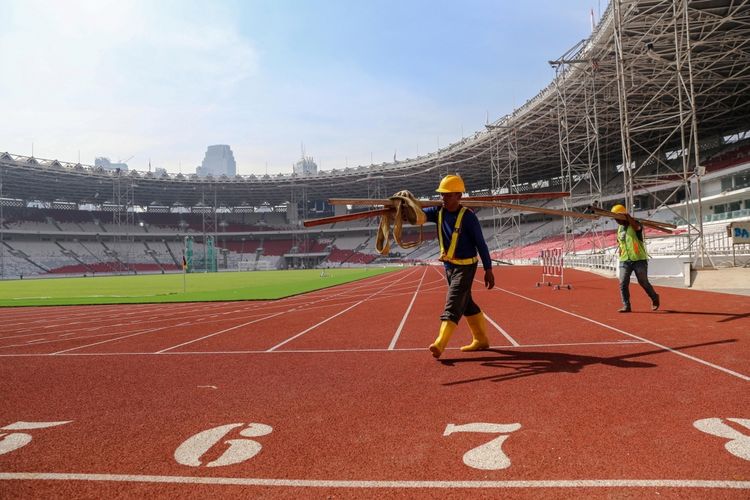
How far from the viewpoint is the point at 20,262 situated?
61594mm

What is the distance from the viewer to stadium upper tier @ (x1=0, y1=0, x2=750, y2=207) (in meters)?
22.4

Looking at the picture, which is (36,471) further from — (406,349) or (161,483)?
(406,349)

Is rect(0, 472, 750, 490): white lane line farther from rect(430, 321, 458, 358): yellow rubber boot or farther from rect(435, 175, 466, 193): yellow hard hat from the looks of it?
rect(435, 175, 466, 193): yellow hard hat

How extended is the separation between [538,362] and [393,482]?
320 centimetres

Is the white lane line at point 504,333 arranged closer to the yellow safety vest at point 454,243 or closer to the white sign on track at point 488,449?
the yellow safety vest at point 454,243

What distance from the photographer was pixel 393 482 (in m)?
2.33

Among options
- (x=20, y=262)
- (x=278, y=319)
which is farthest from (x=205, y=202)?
(x=278, y=319)

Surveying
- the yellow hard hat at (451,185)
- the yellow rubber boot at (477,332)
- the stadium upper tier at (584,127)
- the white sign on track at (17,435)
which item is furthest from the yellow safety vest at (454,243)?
the stadium upper tier at (584,127)

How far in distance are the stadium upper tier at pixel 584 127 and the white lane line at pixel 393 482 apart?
20.0m

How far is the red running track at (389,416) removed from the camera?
2355 millimetres

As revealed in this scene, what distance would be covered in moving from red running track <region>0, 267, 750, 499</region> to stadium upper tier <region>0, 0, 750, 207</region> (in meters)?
17.7

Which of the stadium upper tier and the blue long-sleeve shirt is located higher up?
the stadium upper tier

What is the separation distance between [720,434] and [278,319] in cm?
852

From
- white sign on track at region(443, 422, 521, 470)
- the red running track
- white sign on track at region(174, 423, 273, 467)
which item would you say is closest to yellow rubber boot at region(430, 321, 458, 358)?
the red running track
